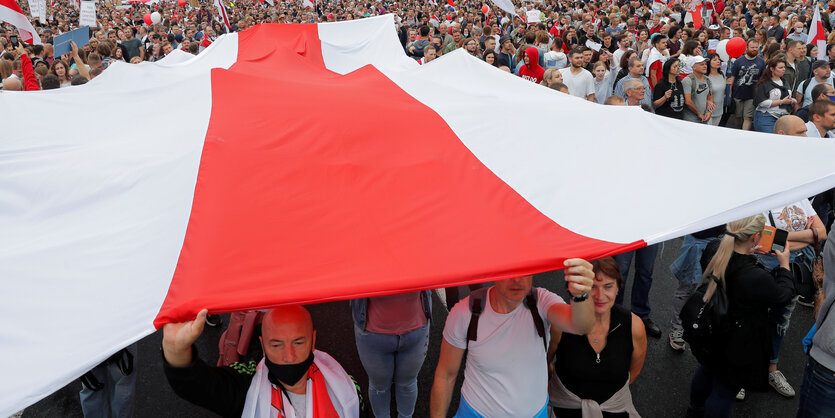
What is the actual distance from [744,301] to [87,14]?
12.2 m

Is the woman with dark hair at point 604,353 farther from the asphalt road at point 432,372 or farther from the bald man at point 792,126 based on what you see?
the bald man at point 792,126

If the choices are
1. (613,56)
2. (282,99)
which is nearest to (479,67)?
(282,99)

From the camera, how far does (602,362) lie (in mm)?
2625

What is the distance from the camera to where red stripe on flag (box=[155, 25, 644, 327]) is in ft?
6.29

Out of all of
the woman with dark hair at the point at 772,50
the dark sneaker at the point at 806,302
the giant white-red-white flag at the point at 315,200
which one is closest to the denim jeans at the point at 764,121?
the woman with dark hair at the point at 772,50

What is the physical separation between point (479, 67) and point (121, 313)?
3.36m

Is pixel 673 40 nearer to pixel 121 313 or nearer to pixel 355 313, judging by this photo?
pixel 355 313

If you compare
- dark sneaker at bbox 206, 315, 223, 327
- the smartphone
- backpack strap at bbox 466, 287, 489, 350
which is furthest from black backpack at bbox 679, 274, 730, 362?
dark sneaker at bbox 206, 315, 223, 327

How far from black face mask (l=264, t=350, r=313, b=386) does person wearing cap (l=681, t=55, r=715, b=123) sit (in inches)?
261

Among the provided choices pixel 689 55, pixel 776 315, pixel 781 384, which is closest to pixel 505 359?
pixel 776 315

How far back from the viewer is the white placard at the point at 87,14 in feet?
34.0

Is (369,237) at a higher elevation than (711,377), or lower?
higher

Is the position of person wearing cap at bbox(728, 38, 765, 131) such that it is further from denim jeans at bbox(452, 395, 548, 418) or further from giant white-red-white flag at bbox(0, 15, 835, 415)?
denim jeans at bbox(452, 395, 548, 418)

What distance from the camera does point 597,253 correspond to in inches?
80.7
